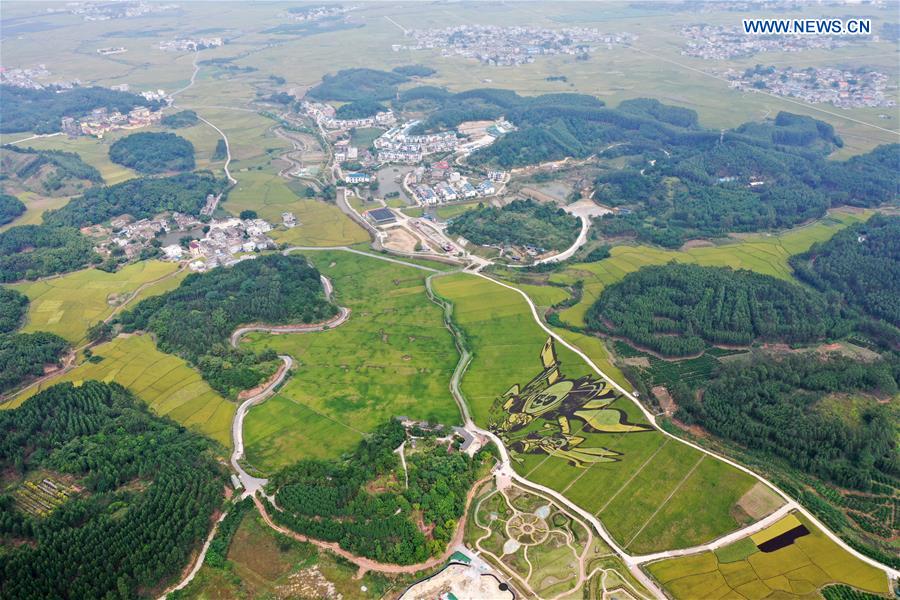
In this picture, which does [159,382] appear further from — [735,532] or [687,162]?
[687,162]

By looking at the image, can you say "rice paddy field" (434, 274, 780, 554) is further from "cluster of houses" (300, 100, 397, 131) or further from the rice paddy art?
"cluster of houses" (300, 100, 397, 131)

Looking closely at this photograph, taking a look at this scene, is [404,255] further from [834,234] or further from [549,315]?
[834,234]

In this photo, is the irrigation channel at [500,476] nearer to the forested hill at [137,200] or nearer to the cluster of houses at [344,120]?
the forested hill at [137,200]

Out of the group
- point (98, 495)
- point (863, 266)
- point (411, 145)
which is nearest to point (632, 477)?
point (98, 495)

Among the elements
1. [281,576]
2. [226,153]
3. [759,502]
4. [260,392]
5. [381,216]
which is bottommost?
[759,502]

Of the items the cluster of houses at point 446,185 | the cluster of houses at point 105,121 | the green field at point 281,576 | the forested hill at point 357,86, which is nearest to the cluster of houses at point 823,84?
the cluster of houses at point 446,185

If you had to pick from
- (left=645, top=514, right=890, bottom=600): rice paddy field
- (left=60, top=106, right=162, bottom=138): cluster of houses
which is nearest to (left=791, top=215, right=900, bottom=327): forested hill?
(left=645, top=514, right=890, bottom=600): rice paddy field

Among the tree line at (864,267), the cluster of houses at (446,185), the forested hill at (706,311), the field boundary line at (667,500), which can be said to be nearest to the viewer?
the field boundary line at (667,500)
